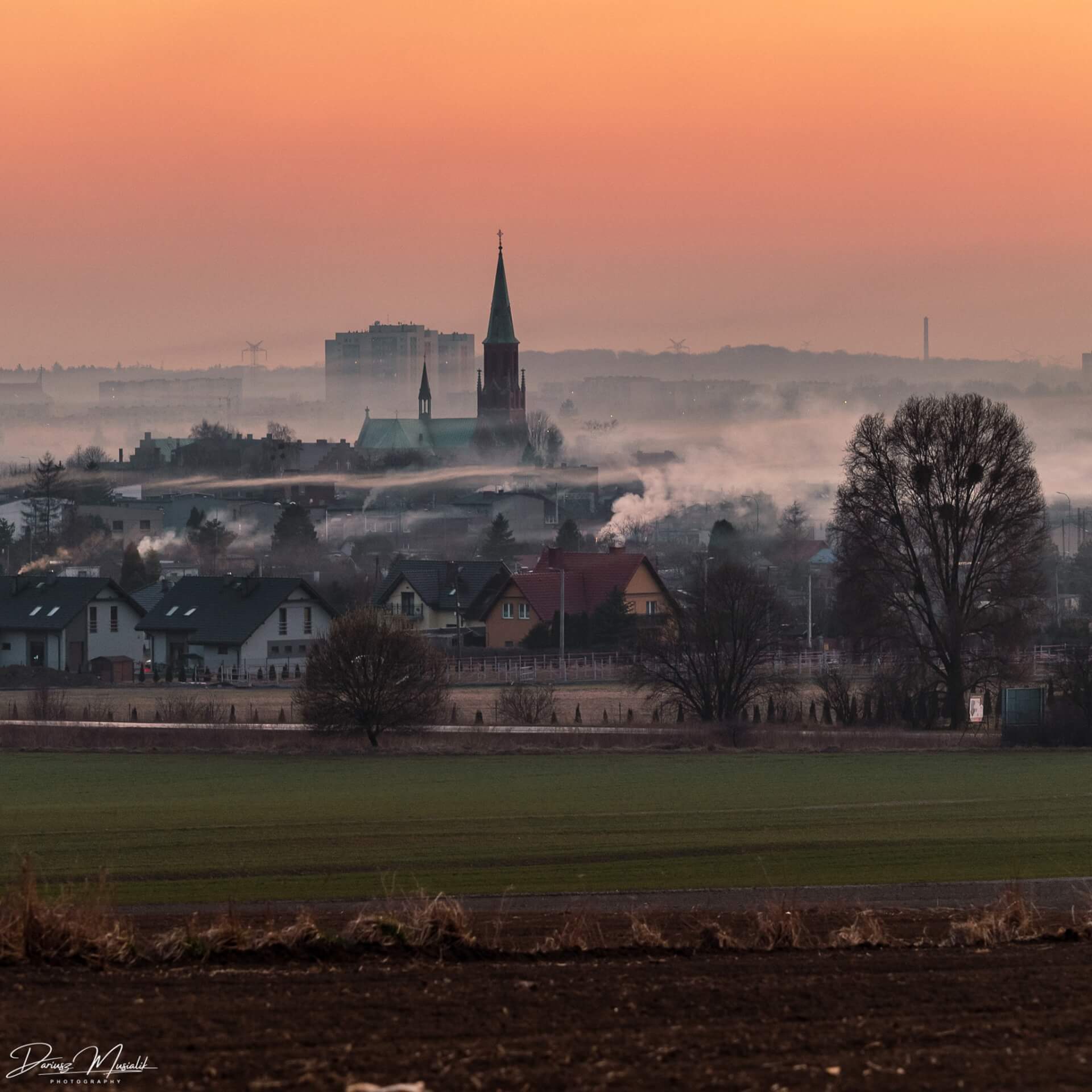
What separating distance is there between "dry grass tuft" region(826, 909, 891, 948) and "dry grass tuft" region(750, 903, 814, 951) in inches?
9.2

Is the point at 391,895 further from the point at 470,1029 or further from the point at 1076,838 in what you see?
the point at 1076,838

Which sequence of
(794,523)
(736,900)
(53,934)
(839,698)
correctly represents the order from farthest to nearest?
(794,523), (839,698), (736,900), (53,934)

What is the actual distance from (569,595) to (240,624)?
2007 cm

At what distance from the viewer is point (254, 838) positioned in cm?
2784

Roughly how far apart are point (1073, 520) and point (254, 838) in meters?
174

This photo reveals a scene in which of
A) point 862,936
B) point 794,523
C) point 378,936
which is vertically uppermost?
point 794,523

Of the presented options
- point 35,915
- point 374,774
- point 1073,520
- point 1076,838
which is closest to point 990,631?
point 374,774

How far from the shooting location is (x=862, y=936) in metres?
16.0

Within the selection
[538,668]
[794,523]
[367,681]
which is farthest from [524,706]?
[794,523]

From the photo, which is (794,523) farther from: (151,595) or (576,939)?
(576,939)

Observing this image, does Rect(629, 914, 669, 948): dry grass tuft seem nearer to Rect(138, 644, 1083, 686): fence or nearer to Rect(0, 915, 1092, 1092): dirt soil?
Rect(0, 915, 1092, 1092): dirt soil

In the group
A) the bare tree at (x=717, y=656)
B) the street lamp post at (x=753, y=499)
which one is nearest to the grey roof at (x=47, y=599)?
the bare tree at (x=717, y=656)

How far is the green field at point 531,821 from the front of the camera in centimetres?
2344

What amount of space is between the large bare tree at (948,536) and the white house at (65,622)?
45.0 metres
